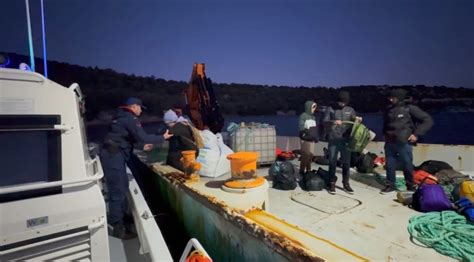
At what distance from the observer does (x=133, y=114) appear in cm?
351

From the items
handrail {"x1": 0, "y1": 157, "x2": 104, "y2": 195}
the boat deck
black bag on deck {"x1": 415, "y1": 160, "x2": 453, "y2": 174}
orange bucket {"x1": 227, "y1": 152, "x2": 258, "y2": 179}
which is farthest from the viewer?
black bag on deck {"x1": 415, "y1": 160, "x2": 453, "y2": 174}

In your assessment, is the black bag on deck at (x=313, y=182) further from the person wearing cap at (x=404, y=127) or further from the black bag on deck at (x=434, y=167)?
the black bag on deck at (x=434, y=167)

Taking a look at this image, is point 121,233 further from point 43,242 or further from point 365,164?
point 365,164

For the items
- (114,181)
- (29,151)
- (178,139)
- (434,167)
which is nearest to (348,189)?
(434,167)

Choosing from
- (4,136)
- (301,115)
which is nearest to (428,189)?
(301,115)

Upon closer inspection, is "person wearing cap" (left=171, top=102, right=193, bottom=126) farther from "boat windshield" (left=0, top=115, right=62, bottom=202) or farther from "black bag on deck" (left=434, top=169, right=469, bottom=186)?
"black bag on deck" (left=434, top=169, right=469, bottom=186)

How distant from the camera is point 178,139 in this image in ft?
16.1

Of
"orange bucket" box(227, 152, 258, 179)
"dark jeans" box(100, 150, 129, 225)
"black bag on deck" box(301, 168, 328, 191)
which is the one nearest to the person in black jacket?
"dark jeans" box(100, 150, 129, 225)

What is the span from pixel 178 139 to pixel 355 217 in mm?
3139

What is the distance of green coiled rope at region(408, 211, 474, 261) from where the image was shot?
244 cm

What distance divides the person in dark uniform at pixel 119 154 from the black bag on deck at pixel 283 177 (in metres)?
2.18

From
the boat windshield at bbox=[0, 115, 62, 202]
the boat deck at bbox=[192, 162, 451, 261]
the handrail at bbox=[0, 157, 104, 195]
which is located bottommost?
the boat deck at bbox=[192, 162, 451, 261]

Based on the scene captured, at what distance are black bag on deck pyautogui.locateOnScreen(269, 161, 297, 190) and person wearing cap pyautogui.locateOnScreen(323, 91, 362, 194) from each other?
0.61 m

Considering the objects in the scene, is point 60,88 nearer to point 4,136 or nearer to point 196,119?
point 4,136
